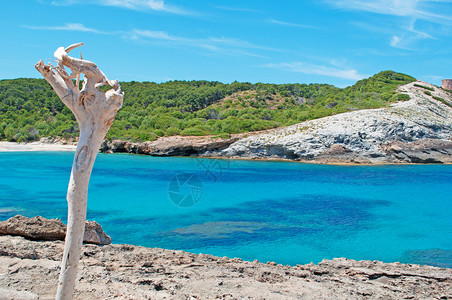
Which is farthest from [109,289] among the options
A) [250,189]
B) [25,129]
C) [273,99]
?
[273,99]

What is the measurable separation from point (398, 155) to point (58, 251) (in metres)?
37.5

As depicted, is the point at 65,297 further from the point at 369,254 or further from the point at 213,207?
the point at 213,207

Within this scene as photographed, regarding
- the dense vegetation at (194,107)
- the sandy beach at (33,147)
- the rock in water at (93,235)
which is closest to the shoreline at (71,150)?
the sandy beach at (33,147)

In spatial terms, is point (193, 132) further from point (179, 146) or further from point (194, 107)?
point (194, 107)

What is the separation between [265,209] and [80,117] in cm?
1449

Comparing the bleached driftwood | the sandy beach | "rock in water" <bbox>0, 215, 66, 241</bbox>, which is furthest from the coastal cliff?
the bleached driftwood

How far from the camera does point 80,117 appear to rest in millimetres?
3857

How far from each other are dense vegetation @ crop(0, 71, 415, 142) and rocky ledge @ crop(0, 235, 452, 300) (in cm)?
3751

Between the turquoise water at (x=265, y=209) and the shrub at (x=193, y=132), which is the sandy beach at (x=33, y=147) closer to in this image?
the shrub at (x=193, y=132)

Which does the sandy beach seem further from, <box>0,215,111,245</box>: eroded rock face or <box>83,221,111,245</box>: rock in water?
<box>83,221,111,245</box>: rock in water

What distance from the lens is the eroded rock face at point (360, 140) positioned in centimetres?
3831

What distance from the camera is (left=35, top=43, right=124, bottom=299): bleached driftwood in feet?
12.4

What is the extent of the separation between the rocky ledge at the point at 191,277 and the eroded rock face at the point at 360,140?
102 feet

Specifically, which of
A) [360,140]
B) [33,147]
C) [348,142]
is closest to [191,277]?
[348,142]
